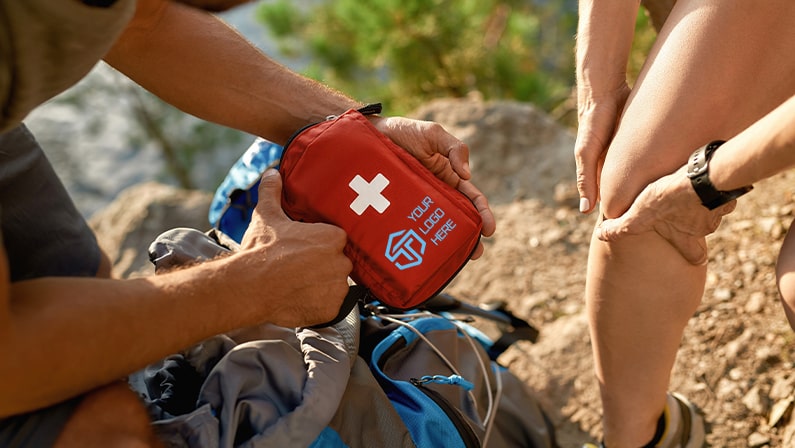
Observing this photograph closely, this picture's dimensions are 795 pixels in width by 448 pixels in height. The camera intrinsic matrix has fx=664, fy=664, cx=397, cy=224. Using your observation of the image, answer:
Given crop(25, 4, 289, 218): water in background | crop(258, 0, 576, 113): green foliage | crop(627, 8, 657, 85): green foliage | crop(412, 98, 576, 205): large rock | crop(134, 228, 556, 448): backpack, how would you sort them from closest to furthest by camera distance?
crop(134, 228, 556, 448): backpack → crop(412, 98, 576, 205): large rock → crop(627, 8, 657, 85): green foliage → crop(258, 0, 576, 113): green foliage → crop(25, 4, 289, 218): water in background

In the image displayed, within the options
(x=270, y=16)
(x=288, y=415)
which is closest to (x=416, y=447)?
(x=288, y=415)

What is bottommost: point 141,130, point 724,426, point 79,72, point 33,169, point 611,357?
point 141,130

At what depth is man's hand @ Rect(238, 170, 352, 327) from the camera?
102cm

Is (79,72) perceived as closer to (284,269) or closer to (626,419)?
(284,269)

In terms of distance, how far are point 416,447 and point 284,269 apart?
36cm

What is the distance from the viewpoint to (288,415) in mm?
945

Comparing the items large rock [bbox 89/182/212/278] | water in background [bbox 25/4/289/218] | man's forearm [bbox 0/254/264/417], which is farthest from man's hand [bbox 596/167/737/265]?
water in background [bbox 25/4/289/218]

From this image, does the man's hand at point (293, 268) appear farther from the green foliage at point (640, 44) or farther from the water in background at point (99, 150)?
the water in background at point (99, 150)

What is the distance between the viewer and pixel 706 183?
0.96 m

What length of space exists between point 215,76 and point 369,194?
43 cm

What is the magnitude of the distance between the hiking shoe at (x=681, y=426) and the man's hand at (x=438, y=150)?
53 centimetres

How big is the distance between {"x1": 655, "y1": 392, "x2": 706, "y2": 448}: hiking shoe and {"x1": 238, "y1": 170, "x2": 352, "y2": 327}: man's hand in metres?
0.69

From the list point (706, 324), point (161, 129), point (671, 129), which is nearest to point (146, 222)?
point (706, 324)

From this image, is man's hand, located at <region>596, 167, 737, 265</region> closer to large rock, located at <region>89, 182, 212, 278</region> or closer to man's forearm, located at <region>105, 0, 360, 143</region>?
man's forearm, located at <region>105, 0, 360, 143</region>
